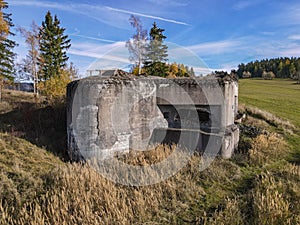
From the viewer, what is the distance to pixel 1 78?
57.6 feet

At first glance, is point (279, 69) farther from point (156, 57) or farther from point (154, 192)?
point (154, 192)

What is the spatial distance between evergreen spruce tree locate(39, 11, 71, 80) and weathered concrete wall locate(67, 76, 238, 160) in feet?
58.4

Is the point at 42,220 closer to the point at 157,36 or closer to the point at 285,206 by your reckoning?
the point at 285,206

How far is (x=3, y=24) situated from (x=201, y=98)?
1701cm

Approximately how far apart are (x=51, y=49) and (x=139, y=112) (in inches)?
809

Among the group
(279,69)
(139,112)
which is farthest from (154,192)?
(279,69)

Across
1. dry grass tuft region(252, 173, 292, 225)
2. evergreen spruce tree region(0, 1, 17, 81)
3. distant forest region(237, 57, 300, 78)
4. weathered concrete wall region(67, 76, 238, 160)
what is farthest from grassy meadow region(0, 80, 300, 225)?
distant forest region(237, 57, 300, 78)

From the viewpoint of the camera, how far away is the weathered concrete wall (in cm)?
700

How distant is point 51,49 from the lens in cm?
2391

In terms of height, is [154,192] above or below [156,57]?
below

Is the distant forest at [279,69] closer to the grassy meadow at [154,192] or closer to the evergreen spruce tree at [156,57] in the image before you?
the evergreen spruce tree at [156,57]

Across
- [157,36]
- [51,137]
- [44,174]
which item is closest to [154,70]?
[157,36]

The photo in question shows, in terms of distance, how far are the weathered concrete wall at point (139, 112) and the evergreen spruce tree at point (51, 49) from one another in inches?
701

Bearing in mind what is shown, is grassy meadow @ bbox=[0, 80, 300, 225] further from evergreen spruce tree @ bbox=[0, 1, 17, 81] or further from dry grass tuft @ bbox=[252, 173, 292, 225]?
evergreen spruce tree @ bbox=[0, 1, 17, 81]
